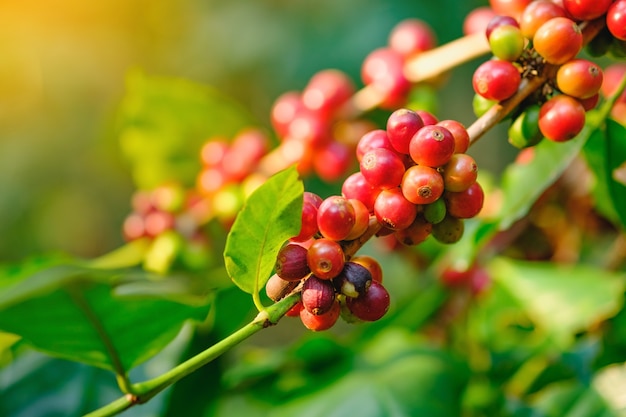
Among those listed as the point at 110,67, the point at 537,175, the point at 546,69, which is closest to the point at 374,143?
the point at 546,69

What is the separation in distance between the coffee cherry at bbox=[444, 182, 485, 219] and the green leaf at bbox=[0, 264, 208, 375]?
206 millimetres

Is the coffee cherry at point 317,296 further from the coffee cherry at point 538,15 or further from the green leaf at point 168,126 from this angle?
the green leaf at point 168,126

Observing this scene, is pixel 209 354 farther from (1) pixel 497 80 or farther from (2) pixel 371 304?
(1) pixel 497 80

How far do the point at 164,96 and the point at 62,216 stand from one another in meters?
1.65

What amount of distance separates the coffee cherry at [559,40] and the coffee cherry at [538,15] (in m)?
0.01

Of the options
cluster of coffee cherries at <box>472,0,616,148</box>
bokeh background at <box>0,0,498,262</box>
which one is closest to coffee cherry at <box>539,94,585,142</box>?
cluster of coffee cherries at <box>472,0,616,148</box>

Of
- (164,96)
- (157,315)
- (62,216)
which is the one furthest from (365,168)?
(62,216)

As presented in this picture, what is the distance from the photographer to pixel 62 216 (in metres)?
2.53

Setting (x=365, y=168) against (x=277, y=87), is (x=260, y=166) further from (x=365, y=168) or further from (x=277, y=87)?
(x=277, y=87)

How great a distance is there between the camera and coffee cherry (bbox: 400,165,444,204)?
431mm

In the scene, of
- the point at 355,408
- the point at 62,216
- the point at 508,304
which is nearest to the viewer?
the point at 355,408

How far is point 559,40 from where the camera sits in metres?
0.47

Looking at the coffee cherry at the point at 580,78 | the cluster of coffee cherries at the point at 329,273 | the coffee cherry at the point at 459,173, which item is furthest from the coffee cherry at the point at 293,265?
the coffee cherry at the point at 580,78

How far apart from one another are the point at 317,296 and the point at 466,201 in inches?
4.6
